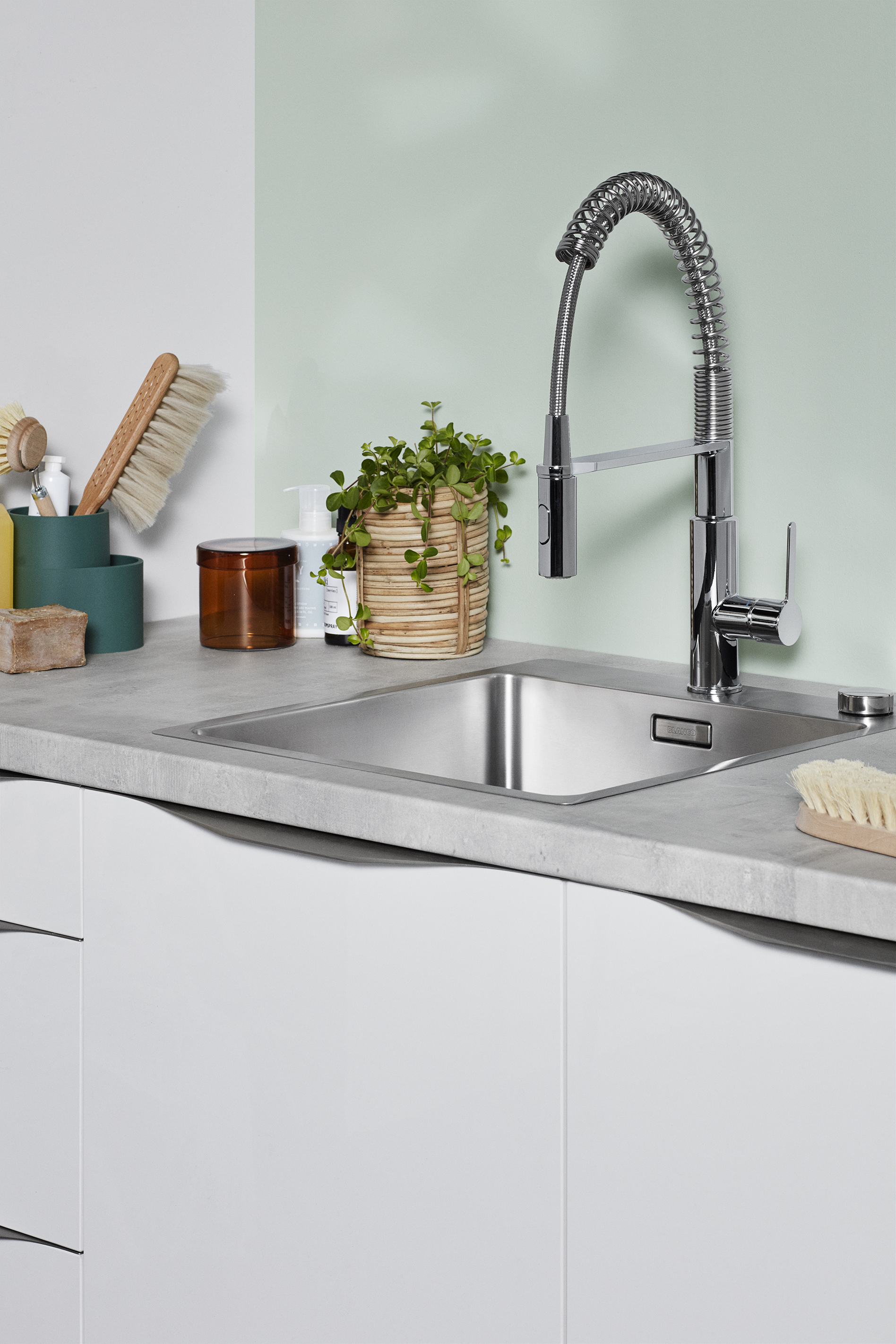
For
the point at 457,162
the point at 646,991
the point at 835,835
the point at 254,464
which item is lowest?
the point at 646,991

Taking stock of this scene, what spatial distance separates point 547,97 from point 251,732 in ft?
2.50

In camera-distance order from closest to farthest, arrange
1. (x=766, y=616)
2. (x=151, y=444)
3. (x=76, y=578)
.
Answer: (x=766, y=616), (x=76, y=578), (x=151, y=444)

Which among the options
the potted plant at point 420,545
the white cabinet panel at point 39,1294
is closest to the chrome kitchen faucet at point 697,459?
the potted plant at point 420,545

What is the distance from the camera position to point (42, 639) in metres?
1.55

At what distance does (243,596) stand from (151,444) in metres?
0.21

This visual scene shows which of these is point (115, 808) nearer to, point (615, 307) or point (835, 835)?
point (835, 835)

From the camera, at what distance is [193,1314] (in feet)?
4.09

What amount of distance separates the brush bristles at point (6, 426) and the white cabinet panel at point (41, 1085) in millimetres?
617

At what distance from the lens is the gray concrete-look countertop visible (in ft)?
3.05

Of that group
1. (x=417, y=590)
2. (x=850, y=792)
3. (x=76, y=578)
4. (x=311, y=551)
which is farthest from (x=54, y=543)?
(x=850, y=792)

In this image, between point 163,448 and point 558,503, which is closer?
point 558,503

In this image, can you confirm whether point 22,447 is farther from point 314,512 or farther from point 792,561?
point 792,561

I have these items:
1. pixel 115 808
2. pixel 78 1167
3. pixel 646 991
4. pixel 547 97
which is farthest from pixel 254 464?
pixel 646 991

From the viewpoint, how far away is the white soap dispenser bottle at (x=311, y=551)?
1.79 metres
